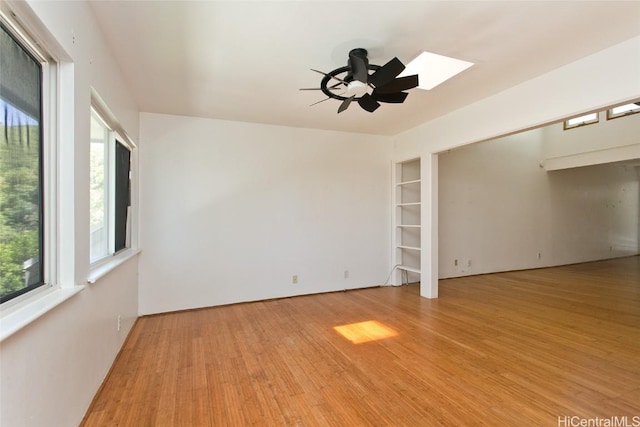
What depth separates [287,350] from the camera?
281cm

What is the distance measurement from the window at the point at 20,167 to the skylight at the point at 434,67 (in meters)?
2.68

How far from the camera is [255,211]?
14.5 ft

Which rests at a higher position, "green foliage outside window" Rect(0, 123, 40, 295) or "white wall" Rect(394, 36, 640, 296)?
"white wall" Rect(394, 36, 640, 296)

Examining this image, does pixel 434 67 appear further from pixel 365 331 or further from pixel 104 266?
pixel 104 266

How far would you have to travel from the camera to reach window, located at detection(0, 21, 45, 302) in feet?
4.06

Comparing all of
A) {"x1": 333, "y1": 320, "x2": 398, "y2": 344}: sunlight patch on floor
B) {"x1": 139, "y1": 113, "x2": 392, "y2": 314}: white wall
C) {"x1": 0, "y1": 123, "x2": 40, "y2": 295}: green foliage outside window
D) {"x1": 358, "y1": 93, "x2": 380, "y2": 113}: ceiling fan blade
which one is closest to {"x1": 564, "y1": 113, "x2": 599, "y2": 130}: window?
{"x1": 139, "y1": 113, "x2": 392, "y2": 314}: white wall

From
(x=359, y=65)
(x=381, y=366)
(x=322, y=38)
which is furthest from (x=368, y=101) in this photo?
(x=381, y=366)

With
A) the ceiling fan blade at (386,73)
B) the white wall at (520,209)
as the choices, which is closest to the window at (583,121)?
the white wall at (520,209)

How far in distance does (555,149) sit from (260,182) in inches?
259

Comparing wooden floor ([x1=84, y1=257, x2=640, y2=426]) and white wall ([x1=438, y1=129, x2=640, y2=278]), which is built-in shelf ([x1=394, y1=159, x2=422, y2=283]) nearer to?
white wall ([x1=438, y1=129, x2=640, y2=278])

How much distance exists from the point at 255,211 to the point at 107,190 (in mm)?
1925

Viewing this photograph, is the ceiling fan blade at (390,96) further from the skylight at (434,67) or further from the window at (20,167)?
the window at (20,167)

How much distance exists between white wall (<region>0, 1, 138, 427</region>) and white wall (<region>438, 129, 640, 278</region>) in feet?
17.4

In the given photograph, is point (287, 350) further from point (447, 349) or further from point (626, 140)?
point (626, 140)
